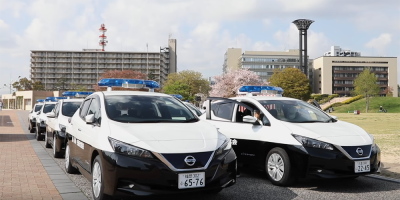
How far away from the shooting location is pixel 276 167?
6.51 m

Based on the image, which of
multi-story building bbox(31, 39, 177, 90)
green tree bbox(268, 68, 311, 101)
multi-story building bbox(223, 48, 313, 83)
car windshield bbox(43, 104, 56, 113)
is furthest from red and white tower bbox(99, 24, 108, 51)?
car windshield bbox(43, 104, 56, 113)

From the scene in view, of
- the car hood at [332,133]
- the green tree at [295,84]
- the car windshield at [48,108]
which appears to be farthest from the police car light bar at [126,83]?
the green tree at [295,84]

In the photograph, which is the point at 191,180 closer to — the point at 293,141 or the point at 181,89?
the point at 293,141

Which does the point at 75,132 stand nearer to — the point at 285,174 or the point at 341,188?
the point at 285,174

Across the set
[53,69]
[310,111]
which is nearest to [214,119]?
[310,111]

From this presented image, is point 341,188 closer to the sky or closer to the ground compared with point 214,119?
closer to the ground

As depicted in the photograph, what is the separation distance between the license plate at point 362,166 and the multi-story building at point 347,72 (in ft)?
400

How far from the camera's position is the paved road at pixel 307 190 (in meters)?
5.73

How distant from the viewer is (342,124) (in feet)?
22.9

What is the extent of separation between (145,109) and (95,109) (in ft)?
2.80

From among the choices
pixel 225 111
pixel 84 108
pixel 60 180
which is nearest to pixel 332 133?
pixel 225 111

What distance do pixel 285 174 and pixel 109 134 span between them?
2.97 meters

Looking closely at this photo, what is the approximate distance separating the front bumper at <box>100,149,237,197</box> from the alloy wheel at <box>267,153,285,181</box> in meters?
2.00

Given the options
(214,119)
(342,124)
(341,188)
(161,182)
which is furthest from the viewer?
(214,119)
